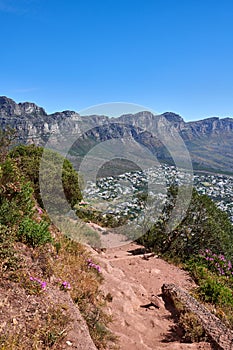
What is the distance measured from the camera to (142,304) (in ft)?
23.3

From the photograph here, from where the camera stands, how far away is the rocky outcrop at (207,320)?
5025 millimetres

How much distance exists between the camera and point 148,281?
903cm

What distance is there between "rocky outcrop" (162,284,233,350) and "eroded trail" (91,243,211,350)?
0.26 meters

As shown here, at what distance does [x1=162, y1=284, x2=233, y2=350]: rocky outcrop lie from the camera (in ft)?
16.5

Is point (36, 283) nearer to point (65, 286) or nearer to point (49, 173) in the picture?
point (65, 286)

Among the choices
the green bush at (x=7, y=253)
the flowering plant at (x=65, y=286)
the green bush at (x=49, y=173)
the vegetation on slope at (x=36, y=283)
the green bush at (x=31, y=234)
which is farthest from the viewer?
the green bush at (x=49, y=173)

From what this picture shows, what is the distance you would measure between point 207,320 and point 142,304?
71.3 inches

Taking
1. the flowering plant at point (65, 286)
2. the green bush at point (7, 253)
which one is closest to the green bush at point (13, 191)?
the green bush at point (7, 253)

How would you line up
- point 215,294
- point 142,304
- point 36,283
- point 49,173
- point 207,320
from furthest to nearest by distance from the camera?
point 49,173, point 215,294, point 142,304, point 207,320, point 36,283

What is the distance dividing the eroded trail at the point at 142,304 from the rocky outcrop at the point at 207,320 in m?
0.26

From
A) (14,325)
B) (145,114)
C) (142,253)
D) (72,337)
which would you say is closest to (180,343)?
(72,337)

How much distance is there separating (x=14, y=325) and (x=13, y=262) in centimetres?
123

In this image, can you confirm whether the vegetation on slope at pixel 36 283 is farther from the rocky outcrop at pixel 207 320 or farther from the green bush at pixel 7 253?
the rocky outcrop at pixel 207 320

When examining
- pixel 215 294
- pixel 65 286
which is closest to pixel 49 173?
pixel 65 286
